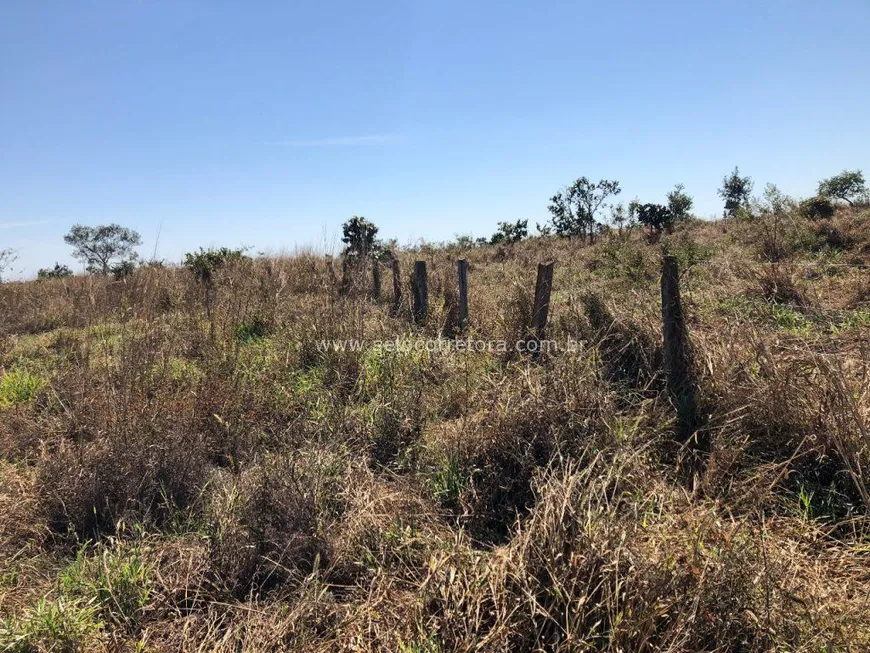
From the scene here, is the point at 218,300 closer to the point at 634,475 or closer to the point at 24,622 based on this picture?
the point at 24,622

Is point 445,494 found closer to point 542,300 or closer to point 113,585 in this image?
point 113,585

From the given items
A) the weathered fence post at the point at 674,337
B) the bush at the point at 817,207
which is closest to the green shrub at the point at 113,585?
the weathered fence post at the point at 674,337

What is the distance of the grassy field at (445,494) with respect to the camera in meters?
1.85

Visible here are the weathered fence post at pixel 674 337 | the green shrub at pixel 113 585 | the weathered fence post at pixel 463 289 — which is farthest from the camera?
the weathered fence post at pixel 463 289

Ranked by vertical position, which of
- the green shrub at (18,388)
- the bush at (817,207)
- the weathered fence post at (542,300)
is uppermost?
the bush at (817,207)

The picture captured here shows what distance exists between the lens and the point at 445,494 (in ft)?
9.34

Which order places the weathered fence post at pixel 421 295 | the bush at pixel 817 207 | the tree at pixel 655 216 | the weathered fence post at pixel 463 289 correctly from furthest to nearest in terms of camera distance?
the tree at pixel 655 216
the bush at pixel 817 207
the weathered fence post at pixel 421 295
the weathered fence post at pixel 463 289

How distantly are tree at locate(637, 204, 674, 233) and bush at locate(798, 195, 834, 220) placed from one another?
4324mm

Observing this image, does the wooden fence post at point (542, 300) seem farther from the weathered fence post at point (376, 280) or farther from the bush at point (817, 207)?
the bush at point (817, 207)

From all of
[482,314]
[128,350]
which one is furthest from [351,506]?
[482,314]

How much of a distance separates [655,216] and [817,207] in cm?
491

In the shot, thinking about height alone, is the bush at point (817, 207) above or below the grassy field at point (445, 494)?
above

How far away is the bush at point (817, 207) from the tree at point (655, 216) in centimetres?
432

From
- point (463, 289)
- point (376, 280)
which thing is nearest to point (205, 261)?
point (376, 280)
